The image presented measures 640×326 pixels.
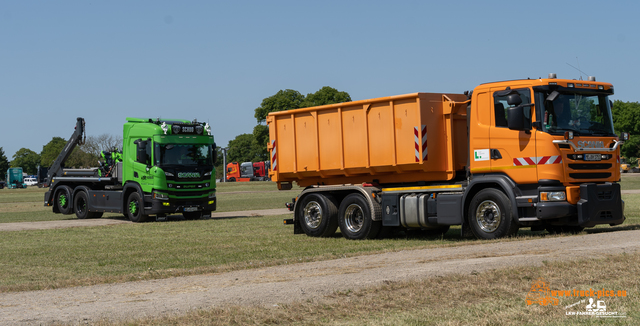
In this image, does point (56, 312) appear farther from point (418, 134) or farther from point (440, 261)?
point (418, 134)

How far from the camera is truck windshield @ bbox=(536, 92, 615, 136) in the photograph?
45.7 feet

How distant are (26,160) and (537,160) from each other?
183 meters

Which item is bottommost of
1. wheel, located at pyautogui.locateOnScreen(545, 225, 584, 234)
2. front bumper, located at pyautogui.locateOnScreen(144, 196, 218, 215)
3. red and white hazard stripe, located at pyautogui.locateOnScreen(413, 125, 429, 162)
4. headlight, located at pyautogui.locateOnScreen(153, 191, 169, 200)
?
wheel, located at pyautogui.locateOnScreen(545, 225, 584, 234)

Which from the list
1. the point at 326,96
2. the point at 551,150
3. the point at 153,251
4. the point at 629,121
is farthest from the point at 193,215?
the point at 629,121

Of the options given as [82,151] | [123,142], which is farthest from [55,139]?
[123,142]

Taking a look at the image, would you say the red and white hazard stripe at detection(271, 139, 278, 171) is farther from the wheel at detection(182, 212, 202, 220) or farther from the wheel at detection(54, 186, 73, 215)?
the wheel at detection(54, 186, 73, 215)

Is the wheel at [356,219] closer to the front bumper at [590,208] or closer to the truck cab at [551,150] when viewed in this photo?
the truck cab at [551,150]

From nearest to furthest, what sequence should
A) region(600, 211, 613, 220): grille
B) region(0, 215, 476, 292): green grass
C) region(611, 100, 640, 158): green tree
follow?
region(0, 215, 476, 292): green grass
region(600, 211, 613, 220): grille
region(611, 100, 640, 158): green tree

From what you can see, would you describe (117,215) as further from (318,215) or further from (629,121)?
(629,121)

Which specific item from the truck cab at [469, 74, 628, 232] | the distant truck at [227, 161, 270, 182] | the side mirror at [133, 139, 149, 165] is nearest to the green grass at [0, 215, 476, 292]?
the truck cab at [469, 74, 628, 232]

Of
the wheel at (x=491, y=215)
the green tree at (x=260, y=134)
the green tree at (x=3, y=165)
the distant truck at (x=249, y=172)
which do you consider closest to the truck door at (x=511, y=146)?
the wheel at (x=491, y=215)

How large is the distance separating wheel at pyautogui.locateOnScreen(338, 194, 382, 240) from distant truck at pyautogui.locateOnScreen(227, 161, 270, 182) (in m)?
90.2

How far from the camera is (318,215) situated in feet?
56.9

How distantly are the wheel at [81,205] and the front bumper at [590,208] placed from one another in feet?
64.5
